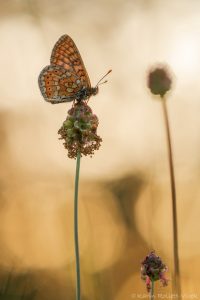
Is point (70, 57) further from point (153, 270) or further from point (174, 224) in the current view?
point (153, 270)

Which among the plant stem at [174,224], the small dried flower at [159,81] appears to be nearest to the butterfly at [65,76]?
the small dried flower at [159,81]

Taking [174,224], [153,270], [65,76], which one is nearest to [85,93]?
[65,76]

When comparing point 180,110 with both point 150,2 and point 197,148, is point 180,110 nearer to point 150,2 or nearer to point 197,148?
point 197,148

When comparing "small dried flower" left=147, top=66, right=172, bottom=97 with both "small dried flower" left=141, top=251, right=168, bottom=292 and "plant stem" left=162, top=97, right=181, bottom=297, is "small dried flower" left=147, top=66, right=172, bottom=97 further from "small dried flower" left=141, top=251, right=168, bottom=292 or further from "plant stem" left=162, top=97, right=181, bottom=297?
"small dried flower" left=141, top=251, right=168, bottom=292

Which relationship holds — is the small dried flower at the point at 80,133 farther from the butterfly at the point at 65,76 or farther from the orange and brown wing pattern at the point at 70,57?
the orange and brown wing pattern at the point at 70,57

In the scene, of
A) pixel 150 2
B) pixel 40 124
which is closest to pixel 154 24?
pixel 150 2

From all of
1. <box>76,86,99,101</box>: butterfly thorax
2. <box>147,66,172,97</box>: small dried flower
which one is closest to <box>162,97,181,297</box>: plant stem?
<box>76,86,99,101</box>: butterfly thorax

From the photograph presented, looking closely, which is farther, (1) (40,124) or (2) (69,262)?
(1) (40,124)
